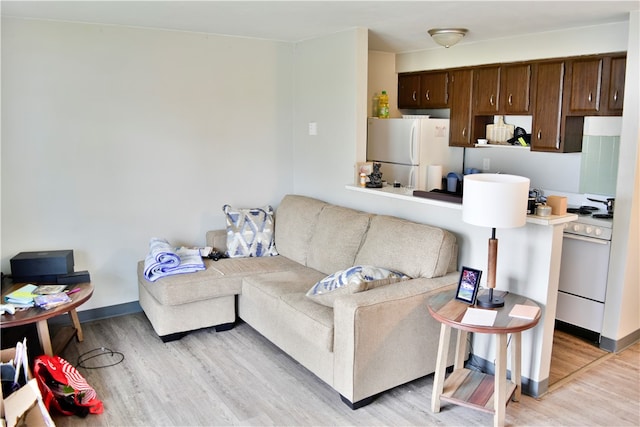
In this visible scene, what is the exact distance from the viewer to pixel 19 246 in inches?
154

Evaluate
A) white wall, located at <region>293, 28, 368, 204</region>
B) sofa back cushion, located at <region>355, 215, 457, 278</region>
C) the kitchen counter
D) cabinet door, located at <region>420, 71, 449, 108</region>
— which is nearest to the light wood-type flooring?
sofa back cushion, located at <region>355, 215, 457, 278</region>

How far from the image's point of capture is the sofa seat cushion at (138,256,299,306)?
12.2 feet

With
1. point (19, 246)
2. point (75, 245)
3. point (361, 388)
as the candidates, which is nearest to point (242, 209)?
point (75, 245)

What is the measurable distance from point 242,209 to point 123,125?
3.79 feet

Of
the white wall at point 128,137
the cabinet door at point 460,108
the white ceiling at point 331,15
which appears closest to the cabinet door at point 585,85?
the white ceiling at point 331,15

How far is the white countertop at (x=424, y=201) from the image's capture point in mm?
2953

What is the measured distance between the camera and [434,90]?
540 centimetres

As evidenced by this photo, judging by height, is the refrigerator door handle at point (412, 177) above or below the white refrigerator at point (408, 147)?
below

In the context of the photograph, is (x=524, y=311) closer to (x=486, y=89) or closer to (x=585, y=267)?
(x=585, y=267)

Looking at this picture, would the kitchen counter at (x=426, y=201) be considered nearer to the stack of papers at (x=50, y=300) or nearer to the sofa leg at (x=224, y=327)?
the sofa leg at (x=224, y=327)

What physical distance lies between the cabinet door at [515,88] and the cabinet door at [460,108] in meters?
0.36

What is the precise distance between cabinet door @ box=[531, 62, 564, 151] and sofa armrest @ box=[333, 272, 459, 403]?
1.98 metres

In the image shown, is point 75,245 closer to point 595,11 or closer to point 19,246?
point 19,246

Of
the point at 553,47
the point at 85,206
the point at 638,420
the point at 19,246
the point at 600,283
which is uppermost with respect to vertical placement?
the point at 553,47
